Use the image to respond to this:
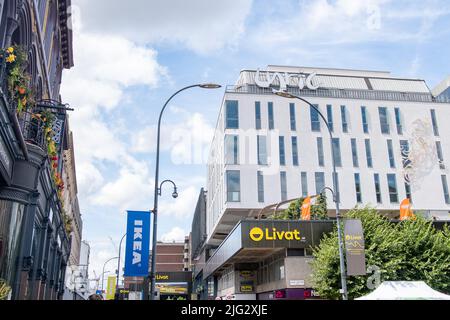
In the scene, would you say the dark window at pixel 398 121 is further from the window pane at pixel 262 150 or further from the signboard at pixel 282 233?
the signboard at pixel 282 233

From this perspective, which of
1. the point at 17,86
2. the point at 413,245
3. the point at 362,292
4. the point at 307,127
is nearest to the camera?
the point at 17,86

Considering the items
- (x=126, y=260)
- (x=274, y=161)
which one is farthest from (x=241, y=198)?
(x=126, y=260)

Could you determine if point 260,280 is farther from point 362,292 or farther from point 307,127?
point 307,127

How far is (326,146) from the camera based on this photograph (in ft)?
186

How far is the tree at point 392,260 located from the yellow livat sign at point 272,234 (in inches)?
88.7

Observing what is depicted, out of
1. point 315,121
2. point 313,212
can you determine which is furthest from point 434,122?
point 313,212

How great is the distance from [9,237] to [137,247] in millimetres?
6386

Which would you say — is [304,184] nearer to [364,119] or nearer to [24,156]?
[364,119]

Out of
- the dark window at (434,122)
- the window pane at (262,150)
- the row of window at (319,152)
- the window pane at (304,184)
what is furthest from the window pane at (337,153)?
the dark window at (434,122)

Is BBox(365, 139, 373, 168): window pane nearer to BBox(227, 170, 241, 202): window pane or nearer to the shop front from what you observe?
BBox(227, 170, 241, 202): window pane

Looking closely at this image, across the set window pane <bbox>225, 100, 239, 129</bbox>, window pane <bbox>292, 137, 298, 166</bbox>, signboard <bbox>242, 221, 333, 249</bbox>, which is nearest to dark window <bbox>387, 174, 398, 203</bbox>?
window pane <bbox>292, 137, 298, 166</bbox>

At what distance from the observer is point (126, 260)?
18.4 metres
